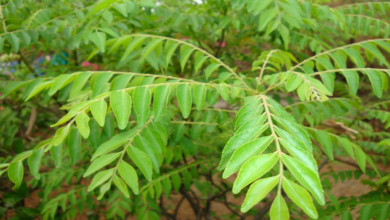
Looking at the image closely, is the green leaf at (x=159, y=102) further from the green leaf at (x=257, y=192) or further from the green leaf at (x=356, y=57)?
the green leaf at (x=356, y=57)

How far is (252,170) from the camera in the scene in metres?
0.65

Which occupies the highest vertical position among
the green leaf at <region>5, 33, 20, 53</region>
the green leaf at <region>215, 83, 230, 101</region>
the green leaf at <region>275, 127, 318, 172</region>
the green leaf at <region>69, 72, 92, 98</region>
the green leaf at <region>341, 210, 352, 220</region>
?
the green leaf at <region>275, 127, 318, 172</region>

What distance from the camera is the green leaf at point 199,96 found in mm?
1149

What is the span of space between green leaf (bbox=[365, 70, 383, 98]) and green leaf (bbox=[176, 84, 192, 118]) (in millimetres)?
780

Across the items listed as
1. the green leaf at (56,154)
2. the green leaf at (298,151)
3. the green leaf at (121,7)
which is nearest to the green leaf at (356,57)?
the green leaf at (298,151)

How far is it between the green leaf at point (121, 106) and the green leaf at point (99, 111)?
0.13 ft

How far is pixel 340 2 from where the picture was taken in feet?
24.2

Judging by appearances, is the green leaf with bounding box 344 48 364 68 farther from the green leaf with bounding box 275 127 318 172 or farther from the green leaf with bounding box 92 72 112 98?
the green leaf with bounding box 92 72 112 98

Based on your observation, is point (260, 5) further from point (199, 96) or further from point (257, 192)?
point (257, 192)

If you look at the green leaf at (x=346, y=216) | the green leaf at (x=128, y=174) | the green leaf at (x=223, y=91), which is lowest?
the green leaf at (x=346, y=216)

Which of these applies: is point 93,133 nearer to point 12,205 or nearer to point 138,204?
point 138,204

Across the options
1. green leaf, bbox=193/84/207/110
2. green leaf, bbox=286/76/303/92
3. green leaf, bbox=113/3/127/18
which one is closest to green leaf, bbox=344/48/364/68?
green leaf, bbox=286/76/303/92

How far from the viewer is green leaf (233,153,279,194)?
624 millimetres

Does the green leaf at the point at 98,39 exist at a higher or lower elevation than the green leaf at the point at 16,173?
higher
